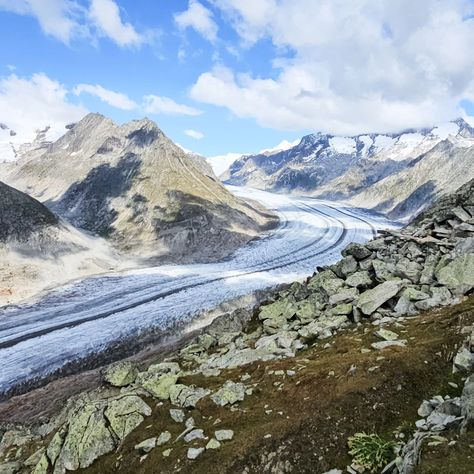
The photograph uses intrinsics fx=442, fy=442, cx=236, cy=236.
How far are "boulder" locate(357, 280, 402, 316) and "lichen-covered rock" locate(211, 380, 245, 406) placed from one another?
6.84 meters

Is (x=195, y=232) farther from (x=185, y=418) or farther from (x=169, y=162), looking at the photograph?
(x=185, y=418)

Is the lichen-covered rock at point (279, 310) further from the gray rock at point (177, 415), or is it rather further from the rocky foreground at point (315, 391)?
the gray rock at point (177, 415)

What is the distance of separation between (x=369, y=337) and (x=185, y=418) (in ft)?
23.9

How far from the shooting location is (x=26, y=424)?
2544 cm

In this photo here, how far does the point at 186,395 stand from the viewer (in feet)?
50.8

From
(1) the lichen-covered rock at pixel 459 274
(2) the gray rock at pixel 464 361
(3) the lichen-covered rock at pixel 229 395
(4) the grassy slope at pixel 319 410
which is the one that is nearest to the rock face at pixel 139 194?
(1) the lichen-covered rock at pixel 459 274

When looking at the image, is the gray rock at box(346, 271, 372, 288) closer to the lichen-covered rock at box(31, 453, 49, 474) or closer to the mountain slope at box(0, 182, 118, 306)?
the lichen-covered rock at box(31, 453, 49, 474)

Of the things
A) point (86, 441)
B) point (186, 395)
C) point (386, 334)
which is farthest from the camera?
point (386, 334)

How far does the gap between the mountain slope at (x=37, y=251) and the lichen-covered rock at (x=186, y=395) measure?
39646 mm

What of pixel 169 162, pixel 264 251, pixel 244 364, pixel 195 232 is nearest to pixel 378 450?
pixel 244 364

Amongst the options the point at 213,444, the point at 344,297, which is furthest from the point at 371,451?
the point at 344,297

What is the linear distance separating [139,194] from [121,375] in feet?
235

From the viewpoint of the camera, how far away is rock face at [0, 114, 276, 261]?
73438mm

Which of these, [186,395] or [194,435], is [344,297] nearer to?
[186,395]
